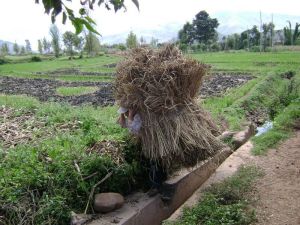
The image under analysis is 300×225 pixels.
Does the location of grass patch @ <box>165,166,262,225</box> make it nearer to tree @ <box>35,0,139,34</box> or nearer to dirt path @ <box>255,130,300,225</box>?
dirt path @ <box>255,130,300,225</box>

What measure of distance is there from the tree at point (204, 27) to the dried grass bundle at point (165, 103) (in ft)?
178

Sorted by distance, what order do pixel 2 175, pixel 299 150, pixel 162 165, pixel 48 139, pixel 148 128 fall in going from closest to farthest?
pixel 2 175 → pixel 148 128 → pixel 162 165 → pixel 48 139 → pixel 299 150

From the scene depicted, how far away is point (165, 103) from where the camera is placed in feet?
16.8

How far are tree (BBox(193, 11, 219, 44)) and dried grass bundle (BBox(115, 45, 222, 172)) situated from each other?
178 ft

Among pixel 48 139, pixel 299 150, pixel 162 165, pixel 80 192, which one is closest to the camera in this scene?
pixel 80 192

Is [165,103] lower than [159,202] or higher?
higher

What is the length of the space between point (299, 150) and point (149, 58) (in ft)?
14.0

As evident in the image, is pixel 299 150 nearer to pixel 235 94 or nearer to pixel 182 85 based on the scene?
pixel 182 85

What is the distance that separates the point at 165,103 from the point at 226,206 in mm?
1662

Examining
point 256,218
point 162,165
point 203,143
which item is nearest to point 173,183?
point 162,165

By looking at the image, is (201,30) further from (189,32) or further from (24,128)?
(24,128)

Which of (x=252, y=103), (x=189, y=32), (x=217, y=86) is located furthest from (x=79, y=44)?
(x=252, y=103)

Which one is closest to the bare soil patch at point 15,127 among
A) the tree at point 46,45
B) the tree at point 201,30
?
the tree at point 201,30

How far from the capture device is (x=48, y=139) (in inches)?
234
